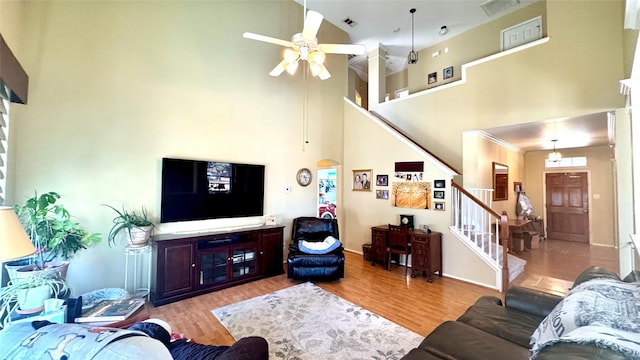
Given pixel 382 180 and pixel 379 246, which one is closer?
pixel 379 246

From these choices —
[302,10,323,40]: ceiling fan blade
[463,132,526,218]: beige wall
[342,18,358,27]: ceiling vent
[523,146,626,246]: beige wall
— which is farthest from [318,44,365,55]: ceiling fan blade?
[523,146,626,246]: beige wall

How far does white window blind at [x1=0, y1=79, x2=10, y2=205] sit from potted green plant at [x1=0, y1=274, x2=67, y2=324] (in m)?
1.12

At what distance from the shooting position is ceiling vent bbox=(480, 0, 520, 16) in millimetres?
5172

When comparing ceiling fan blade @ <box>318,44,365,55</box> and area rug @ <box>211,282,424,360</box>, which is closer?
area rug @ <box>211,282,424,360</box>

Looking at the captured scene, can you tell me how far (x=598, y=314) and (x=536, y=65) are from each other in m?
4.28

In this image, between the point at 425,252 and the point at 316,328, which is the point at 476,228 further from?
the point at 316,328

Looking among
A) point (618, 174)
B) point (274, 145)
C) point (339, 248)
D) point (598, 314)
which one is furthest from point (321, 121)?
point (598, 314)

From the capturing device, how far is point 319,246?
4082mm

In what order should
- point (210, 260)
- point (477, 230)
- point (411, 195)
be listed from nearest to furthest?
point (210, 260)
point (477, 230)
point (411, 195)

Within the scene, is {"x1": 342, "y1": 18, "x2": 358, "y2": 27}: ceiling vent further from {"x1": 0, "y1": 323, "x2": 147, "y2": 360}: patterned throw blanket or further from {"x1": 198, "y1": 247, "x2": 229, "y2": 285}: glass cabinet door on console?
{"x1": 0, "y1": 323, "x2": 147, "y2": 360}: patterned throw blanket

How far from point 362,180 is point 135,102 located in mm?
4177

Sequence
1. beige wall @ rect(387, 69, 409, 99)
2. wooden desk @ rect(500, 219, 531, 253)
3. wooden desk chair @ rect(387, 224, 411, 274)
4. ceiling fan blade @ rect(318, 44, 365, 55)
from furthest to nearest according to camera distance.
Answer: beige wall @ rect(387, 69, 409, 99) < wooden desk @ rect(500, 219, 531, 253) < wooden desk chair @ rect(387, 224, 411, 274) < ceiling fan blade @ rect(318, 44, 365, 55)

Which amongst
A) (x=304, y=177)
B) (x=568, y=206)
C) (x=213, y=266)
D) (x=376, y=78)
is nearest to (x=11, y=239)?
(x=213, y=266)

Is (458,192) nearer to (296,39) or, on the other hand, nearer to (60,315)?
(296,39)
